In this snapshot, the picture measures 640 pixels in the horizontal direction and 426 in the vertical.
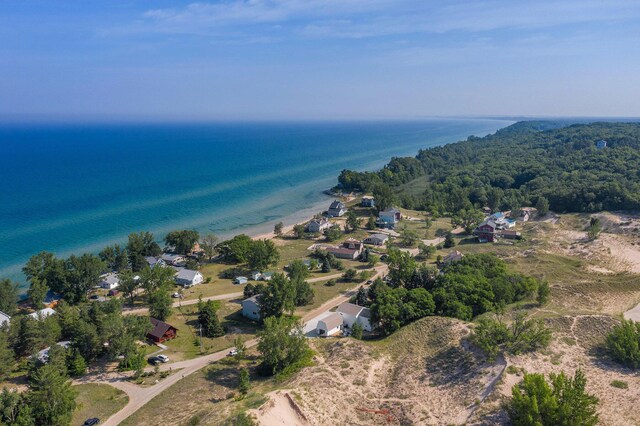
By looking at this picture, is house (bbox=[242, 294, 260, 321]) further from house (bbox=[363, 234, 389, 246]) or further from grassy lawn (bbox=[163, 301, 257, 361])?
house (bbox=[363, 234, 389, 246])

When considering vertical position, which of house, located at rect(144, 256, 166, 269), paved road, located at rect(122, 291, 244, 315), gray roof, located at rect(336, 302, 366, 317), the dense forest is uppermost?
the dense forest

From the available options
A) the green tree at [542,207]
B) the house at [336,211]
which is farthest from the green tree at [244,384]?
the green tree at [542,207]

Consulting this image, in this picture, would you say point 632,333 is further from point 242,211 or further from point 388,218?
point 242,211

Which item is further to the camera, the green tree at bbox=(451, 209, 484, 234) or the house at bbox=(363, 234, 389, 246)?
the green tree at bbox=(451, 209, 484, 234)

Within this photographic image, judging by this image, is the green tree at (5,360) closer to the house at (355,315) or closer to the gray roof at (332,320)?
the gray roof at (332,320)

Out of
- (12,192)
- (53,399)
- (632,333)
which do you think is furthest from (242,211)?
(632,333)

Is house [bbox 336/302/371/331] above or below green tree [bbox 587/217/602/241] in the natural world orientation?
below

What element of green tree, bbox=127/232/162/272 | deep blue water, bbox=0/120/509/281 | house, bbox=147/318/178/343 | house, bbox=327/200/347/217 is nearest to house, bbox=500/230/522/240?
house, bbox=327/200/347/217
